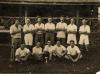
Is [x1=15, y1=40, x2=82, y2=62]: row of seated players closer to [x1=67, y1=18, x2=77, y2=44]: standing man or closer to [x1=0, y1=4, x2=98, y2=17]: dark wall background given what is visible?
[x1=67, y1=18, x2=77, y2=44]: standing man

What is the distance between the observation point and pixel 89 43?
77.3 ft

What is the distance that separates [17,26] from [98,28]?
4.50 meters

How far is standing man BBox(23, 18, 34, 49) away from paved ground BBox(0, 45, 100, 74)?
1.21m

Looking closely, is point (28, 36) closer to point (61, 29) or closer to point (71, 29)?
point (61, 29)

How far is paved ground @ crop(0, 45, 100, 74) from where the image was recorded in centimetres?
2094

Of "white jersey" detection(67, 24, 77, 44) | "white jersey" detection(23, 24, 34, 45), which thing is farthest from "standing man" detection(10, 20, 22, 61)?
"white jersey" detection(67, 24, 77, 44)

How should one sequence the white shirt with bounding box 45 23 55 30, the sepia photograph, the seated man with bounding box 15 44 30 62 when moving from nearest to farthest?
the sepia photograph < the seated man with bounding box 15 44 30 62 < the white shirt with bounding box 45 23 55 30

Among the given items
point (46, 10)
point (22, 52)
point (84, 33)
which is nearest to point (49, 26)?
point (84, 33)

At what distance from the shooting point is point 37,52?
A: 22312 mm

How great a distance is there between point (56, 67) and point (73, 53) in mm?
1380

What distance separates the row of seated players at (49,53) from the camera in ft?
72.5

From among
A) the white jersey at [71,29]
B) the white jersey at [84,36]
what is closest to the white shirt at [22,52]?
the white jersey at [71,29]

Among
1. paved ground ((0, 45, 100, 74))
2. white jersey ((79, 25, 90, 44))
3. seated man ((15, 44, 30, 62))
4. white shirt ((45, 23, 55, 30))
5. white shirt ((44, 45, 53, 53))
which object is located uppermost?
white shirt ((45, 23, 55, 30))

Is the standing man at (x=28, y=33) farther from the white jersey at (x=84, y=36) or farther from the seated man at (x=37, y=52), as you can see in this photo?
the white jersey at (x=84, y=36)
